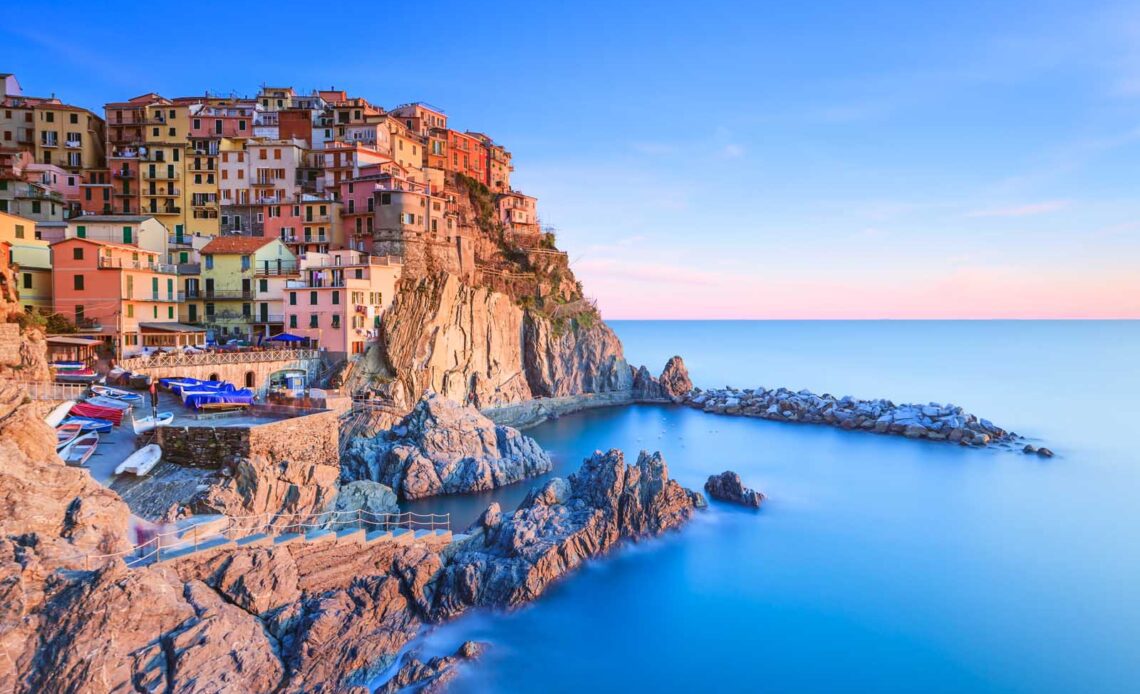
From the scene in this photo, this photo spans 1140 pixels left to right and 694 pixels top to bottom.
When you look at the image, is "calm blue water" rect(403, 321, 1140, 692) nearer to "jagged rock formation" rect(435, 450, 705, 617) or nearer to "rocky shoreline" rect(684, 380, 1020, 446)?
"jagged rock formation" rect(435, 450, 705, 617)

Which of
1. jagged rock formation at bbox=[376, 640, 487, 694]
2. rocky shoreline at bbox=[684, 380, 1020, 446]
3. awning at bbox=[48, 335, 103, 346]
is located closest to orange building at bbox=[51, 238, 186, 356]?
awning at bbox=[48, 335, 103, 346]

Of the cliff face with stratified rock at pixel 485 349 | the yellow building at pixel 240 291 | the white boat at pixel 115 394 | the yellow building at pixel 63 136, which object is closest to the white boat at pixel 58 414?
the white boat at pixel 115 394

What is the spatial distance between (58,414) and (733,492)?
26904 millimetres

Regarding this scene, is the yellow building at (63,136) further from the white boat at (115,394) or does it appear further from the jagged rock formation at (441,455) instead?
the jagged rock formation at (441,455)

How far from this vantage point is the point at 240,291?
41406 mm

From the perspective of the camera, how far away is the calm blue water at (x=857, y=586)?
1756 cm

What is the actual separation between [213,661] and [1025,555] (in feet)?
96.0

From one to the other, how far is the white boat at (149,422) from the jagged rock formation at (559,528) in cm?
1133

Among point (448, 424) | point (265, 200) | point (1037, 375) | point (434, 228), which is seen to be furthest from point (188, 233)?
point (1037, 375)

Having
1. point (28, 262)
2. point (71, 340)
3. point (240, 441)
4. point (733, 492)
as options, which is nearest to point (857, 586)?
point (733, 492)

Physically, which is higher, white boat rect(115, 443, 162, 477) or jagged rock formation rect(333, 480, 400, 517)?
white boat rect(115, 443, 162, 477)

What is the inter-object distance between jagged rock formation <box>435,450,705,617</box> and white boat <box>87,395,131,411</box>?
1349 cm

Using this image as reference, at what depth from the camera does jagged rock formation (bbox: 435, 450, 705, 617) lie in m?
18.8

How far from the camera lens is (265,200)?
49031 mm
